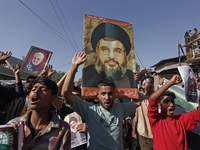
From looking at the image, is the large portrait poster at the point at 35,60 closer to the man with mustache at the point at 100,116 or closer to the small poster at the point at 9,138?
the man with mustache at the point at 100,116

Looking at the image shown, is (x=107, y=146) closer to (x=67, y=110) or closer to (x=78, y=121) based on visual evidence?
(x=78, y=121)

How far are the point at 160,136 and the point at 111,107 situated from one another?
76 centimetres

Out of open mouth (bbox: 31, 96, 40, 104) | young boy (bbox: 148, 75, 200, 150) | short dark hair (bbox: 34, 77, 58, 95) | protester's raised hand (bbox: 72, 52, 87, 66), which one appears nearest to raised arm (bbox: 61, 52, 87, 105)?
protester's raised hand (bbox: 72, 52, 87, 66)

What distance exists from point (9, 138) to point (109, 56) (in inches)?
70.5

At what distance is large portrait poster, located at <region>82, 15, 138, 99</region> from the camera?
2084 mm

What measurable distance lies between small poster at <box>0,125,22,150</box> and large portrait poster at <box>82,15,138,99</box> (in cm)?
109

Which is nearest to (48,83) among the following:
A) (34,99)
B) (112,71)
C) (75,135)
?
(34,99)

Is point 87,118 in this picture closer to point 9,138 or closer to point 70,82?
point 70,82

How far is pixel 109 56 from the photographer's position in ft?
7.46

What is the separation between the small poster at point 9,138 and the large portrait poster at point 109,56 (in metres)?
1.09

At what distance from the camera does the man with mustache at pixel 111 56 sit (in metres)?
2.16

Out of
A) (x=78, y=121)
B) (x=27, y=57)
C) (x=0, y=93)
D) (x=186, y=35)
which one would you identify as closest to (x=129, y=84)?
(x=78, y=121)

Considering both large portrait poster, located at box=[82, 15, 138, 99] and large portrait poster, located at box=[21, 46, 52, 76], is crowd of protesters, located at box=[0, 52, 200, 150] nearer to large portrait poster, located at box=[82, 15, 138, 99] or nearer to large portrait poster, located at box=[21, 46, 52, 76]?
large portrait poster, located at box=[82, 15, 138, 99]

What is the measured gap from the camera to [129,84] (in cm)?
225
